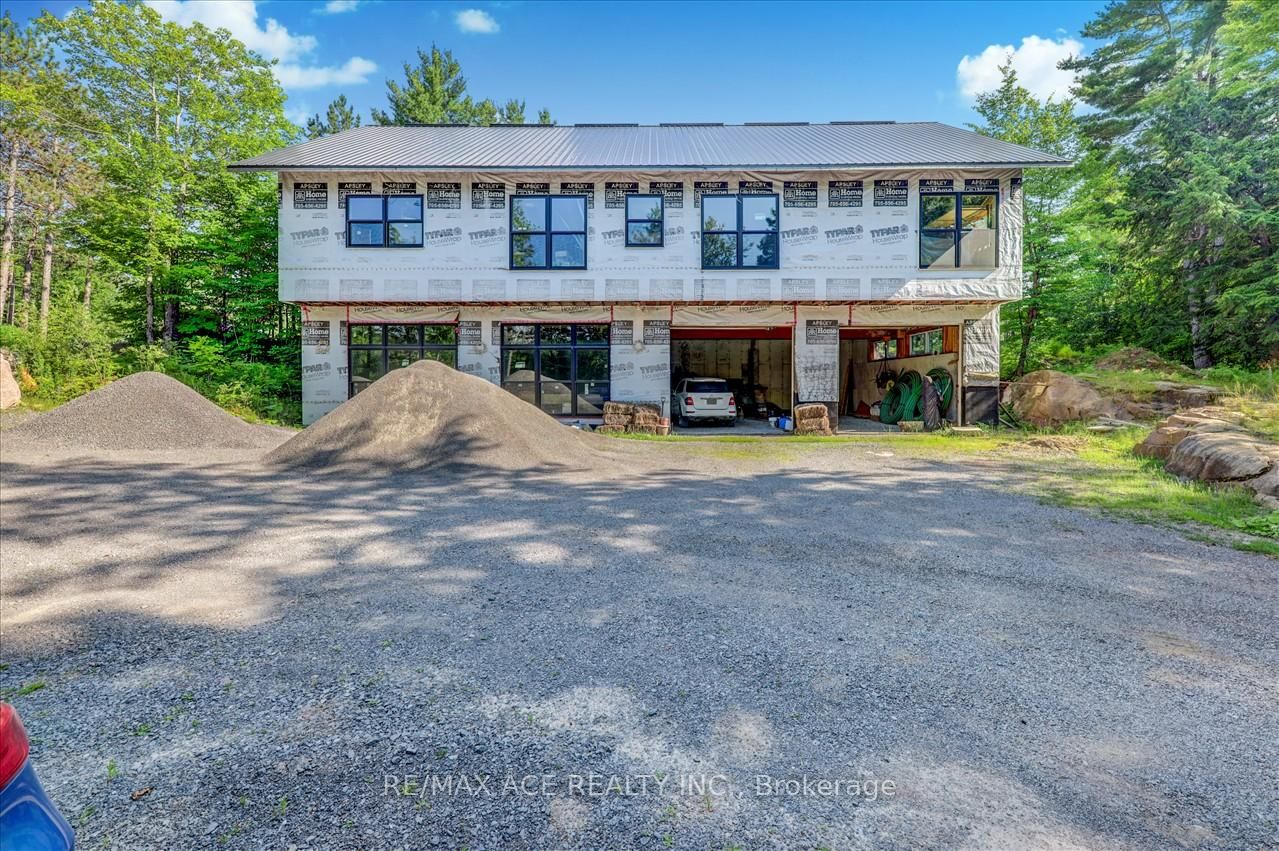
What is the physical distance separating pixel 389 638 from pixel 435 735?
1.23 meters

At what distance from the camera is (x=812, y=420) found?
16.5 meters

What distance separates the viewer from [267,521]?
266 inches

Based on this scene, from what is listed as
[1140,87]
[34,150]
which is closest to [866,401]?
[1140,87]

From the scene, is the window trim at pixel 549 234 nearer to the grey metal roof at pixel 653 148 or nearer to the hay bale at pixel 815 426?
the grey metal roof at pixel 653 148

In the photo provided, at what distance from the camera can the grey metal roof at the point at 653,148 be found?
16.3 metres

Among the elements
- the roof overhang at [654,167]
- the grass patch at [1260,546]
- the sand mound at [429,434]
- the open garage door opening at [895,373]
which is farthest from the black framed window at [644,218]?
the grass patch at [1260,546]

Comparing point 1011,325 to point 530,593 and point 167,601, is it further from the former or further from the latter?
point 167,601

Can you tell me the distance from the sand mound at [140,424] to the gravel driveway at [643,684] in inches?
232

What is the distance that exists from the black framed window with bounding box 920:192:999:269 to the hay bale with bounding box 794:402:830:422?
15.8ft

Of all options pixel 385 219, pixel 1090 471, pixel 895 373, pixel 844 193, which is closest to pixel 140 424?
pixel 385 219

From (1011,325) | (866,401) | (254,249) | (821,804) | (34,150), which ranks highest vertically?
(34,150)

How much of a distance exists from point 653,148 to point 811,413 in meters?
9.55

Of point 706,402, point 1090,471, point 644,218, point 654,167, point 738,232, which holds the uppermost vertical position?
point 654,167

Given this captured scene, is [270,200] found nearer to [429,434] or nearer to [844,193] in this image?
[429,434]
